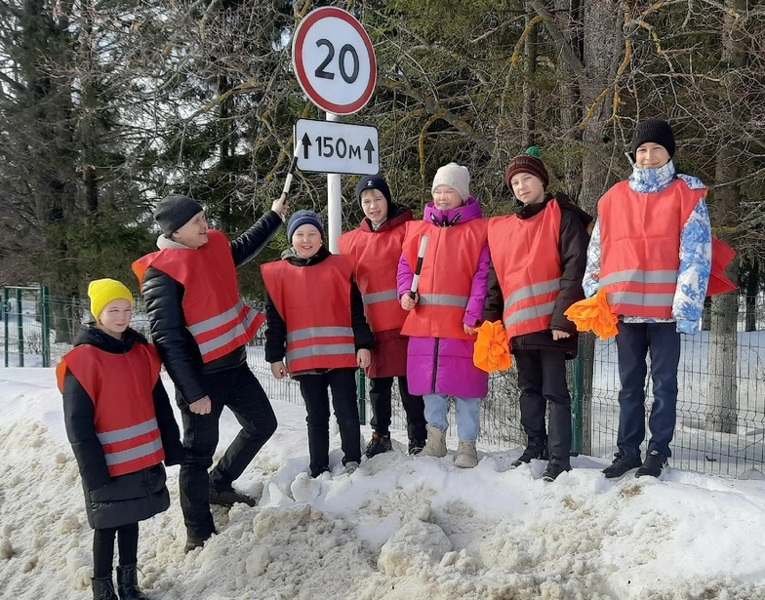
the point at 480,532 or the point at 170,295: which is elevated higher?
the point at 170,295

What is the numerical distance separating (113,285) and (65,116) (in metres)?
14.1

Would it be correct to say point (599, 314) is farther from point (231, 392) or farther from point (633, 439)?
point (231, 392)

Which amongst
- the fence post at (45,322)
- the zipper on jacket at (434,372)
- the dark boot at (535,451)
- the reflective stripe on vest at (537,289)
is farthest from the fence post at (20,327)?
the reflective stripe on vest at (537,289)

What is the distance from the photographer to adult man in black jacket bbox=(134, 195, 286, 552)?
3574mm

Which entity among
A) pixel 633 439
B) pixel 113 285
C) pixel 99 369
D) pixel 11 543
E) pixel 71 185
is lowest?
pixel 11 543

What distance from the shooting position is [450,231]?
4.02 m

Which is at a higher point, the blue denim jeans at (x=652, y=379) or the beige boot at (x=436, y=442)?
the blue denim jeans at (x=652, y=379)

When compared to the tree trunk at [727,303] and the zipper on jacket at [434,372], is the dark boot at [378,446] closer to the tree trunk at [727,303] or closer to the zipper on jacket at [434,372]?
the zipper on jacket at [434,372]

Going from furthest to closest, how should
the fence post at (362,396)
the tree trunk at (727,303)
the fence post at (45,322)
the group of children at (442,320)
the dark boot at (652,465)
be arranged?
the fence post at (45,322), the fence post at (362,396), the tree trunk at (727,303), the dark boot at (652,465), the group of children at (442,320)

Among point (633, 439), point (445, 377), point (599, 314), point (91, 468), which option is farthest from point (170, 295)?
point (633, 439)

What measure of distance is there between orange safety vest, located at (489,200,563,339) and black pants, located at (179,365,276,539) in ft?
5.36

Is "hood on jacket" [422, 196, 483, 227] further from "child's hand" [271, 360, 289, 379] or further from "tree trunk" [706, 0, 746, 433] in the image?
"tree trunk" [706, 0, 746, 433]

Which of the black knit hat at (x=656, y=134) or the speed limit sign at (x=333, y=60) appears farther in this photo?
the speed limit sign at (x=333, y=60)

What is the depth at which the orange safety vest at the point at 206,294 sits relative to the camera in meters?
3.62
